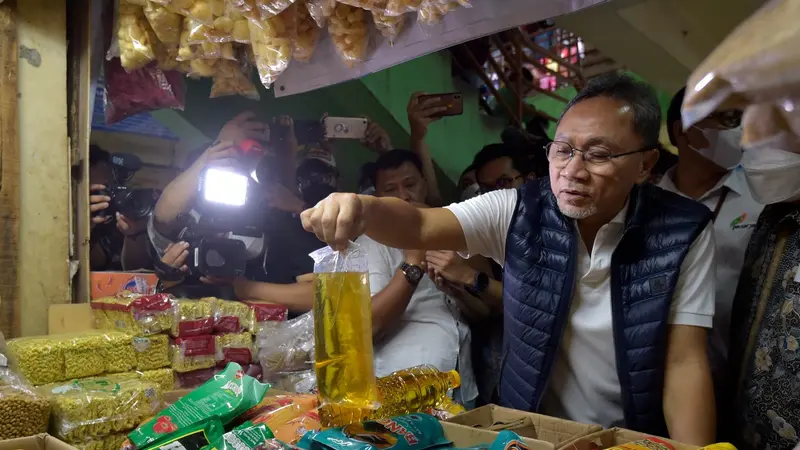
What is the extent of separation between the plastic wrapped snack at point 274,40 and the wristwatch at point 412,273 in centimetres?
92

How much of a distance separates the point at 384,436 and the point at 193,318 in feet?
3.27

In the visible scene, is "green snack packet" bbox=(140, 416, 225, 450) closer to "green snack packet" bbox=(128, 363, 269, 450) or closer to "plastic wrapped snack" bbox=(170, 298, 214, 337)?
"green snack packet" bbox=(128, 363, 269, 450)

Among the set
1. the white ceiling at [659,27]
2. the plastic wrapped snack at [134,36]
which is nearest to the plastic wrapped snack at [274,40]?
the plastic wrapped snack at [134,36]

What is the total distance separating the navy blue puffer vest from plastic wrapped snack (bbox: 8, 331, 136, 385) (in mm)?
989

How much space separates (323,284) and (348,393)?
175mm

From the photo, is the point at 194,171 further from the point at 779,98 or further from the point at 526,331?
the point at 779,98

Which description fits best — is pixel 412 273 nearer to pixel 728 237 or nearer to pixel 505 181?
pixel 505 181

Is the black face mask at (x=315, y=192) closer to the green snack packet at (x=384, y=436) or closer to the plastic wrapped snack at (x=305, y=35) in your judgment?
the plastic wrapped snack at (x=305, y=35)

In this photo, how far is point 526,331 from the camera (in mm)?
1284

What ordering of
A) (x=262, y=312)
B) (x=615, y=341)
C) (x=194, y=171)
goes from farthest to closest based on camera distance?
(x=194, y=171)
(x=262, y=312)
(x=615, y=341)

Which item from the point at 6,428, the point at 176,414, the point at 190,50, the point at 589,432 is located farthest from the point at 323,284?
the point at 190,50

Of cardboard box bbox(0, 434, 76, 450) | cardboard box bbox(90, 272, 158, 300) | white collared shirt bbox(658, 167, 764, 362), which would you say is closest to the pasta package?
cardboard box bbox(90, 272, 158, 300)

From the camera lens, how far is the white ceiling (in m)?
2.40

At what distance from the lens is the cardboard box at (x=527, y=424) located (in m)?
1.05
